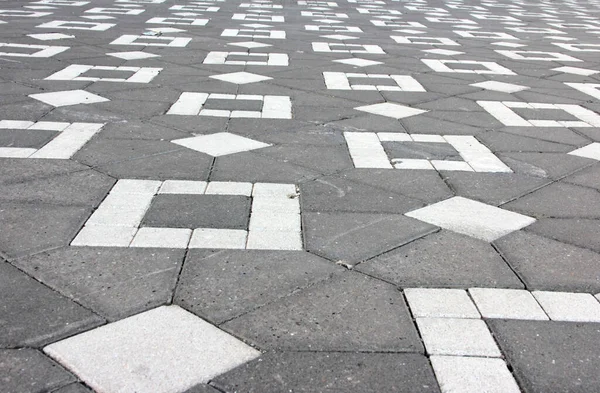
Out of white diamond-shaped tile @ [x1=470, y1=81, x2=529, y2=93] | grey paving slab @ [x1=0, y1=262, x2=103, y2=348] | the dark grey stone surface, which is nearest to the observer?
grey paving slab @ [x1=0, y1=262, x2=103, y2=348]

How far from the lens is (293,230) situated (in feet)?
9.70

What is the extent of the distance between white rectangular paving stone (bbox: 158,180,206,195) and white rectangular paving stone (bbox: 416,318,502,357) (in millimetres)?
1532

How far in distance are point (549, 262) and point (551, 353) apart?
72cm

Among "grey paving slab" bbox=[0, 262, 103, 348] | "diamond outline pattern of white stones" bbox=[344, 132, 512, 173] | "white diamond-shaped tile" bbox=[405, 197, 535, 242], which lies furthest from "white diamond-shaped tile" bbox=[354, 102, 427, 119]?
"grey paving slab" bbox=[0, 262, 103, 348]

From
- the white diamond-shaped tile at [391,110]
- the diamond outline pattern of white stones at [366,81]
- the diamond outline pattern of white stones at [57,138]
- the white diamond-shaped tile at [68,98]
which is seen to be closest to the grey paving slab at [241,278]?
the diamond outline pattern of white stones at [57,138]

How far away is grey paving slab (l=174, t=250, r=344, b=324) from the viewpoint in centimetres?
231

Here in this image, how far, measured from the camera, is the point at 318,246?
2.80m

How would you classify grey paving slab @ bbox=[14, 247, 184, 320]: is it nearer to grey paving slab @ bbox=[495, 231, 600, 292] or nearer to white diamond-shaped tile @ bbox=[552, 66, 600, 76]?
grey paving slab @ bbox=[495, 231, 600, 292]

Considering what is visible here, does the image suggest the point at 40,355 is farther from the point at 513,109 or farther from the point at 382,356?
the point at 513,109

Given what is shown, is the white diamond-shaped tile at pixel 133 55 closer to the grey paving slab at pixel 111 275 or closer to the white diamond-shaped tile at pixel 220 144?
the white diamond-shaped tile at pixel 220 144

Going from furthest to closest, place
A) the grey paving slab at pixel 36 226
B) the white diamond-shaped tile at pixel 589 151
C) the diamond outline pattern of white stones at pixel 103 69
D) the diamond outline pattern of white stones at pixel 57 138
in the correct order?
the diamond outline pattern of white stones at pixel 103 69, the white diamond-shaped tile at pixel 589 151, the diamond outline pattern of white stones at pixel 57 138, the grey paving slab at pixel 36 226

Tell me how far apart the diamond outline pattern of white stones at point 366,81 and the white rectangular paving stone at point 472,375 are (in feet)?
14.0

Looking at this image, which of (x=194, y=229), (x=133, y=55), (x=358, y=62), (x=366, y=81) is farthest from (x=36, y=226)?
(x=358, y=62)

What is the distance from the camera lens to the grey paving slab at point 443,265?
2545 mm
